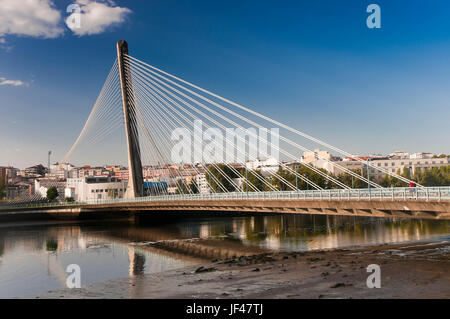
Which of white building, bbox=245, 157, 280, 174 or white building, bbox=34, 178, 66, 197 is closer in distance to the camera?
white building, bbox=245, 157, 280, 174

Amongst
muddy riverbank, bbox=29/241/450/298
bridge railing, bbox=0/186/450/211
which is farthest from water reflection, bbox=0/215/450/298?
bridge railing, bbox=0/186/450/211

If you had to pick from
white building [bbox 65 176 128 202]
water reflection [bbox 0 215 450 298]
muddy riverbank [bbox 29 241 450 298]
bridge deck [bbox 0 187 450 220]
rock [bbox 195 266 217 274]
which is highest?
white building [bbox 65 176 128 202]

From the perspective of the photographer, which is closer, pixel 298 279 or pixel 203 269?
pixel 298 279

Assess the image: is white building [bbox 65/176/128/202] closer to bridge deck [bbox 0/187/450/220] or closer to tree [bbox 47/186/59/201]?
tree [bbox 47/186/59/201]

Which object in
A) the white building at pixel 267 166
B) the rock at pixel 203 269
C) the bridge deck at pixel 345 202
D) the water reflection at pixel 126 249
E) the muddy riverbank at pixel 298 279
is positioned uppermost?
the white building at pixel 267 166

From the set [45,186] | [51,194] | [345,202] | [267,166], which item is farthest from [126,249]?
[45,186]

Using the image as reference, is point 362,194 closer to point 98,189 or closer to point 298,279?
point 298,279

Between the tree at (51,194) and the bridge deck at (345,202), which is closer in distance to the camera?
the bridge deck at (345,202)

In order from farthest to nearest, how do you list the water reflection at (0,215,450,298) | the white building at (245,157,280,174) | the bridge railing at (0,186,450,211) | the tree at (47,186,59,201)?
the tree at (47,186,59,201) < the white building at (245,157,280,174) < the water reflection at (0,215,450,298) < the bridge railing at (0,186,450,211)

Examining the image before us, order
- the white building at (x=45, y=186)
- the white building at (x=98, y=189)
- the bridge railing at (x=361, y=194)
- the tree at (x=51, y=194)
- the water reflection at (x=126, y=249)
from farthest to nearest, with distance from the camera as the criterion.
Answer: the white building at (x=45, y=186), the white building at (x=98, y=189), the tree at (x=51, y=194), the water reflection at (x=126, y=249), the bridge railing at (x=361, y=194)

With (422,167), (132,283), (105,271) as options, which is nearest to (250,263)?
(132,283)

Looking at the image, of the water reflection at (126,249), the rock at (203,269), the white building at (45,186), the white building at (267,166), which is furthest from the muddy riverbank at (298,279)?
the white building at (45,186)

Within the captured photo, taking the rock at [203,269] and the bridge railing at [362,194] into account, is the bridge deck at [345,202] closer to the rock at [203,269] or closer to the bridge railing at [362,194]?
the bridge railing at [362,194]

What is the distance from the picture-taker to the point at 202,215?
203 feet
